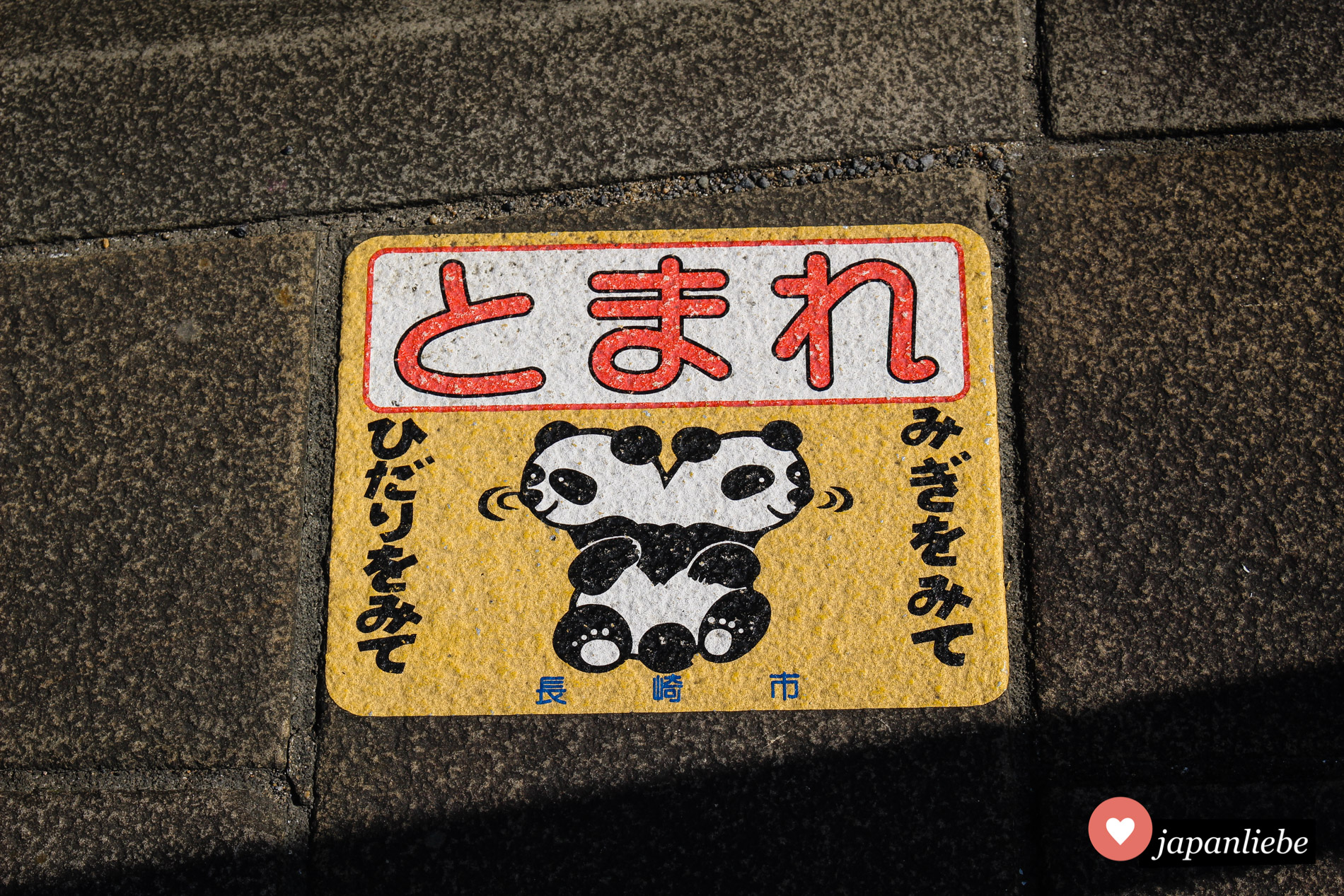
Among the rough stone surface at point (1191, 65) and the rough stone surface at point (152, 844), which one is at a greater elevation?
the rough stone surface at point (1191, 65)

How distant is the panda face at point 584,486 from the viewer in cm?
152

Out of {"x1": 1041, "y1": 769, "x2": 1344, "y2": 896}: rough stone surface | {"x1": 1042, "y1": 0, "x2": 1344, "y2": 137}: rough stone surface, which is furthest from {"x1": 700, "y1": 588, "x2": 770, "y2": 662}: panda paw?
{"x1": 1042, "y1": 0, "x2": 1344, "y2": 137}: rough stone surface

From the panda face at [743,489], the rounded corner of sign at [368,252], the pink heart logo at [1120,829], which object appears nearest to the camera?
the pink heart logo at [1120,829]

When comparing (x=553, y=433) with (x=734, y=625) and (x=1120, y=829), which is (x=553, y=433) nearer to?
(x=734, y=625)

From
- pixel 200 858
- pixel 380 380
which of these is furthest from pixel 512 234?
pixel 200 858

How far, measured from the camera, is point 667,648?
1479 millimetres

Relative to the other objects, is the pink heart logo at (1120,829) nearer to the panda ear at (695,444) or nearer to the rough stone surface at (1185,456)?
the rough stone surface at (1185,456)

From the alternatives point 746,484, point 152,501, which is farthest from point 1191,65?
point 152,501

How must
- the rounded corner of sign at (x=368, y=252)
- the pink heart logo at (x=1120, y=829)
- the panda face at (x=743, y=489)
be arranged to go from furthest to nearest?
the rounded corner of sign at (x=368, y=252) → the panda face at (x=743, y=489) → the pink heart logo at (x=1120, y=829)

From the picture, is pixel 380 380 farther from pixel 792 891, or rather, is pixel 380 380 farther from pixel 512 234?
pixel 792 891

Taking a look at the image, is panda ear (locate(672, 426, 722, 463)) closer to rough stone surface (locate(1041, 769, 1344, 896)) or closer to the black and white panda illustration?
the black and white panda illustration

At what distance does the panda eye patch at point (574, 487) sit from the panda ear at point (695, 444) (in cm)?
17

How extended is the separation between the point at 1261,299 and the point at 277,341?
6.27 feet

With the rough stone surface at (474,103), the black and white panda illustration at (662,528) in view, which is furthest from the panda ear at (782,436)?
the rough stone surface at (474,103)
